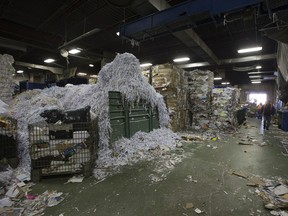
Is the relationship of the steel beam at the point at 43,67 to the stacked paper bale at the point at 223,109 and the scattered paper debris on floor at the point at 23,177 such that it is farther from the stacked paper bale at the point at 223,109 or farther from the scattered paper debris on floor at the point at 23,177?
the stacked paper bale at the point at 223,109

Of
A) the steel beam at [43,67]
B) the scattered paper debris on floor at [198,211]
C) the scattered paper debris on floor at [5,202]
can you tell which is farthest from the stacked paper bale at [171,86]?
the steel beam at [43,67]

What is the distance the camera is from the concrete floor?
1.88 m

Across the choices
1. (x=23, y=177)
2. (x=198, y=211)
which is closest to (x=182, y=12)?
(x=198, y=211)

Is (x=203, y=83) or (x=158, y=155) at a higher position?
(x=203, y=83)

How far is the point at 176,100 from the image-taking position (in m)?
6.23

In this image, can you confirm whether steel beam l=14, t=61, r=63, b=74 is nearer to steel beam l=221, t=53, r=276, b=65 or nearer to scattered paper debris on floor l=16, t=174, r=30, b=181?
scattered paper debris on floor l=16, t=174, r=30, b=181

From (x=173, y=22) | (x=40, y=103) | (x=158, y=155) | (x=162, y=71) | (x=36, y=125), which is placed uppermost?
(x=173, y=22)

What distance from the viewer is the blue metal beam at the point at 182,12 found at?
319 centimetres

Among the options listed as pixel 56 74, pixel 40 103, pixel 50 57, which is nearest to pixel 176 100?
pixel 40 103

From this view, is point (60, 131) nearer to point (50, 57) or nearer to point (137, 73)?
point (137, 73)

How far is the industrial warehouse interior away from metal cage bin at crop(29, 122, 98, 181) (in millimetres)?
15

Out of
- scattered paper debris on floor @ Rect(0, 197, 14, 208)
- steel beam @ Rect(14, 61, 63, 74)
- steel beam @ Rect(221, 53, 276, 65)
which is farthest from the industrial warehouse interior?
steel beam @ Rect(14, 61, 63, 74)

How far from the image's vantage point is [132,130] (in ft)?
14.4

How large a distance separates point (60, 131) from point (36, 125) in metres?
0.34
